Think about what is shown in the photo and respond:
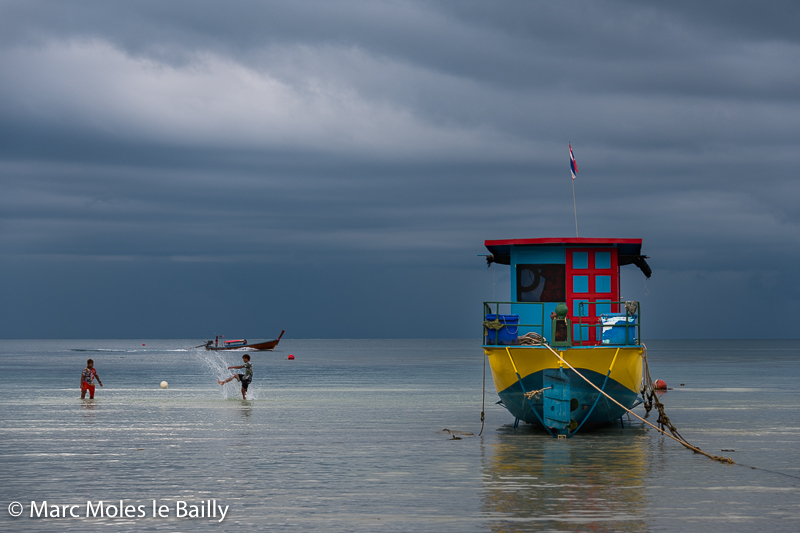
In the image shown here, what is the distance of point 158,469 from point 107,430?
8306 millimetres

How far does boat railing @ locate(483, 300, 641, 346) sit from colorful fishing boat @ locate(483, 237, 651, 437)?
26mm

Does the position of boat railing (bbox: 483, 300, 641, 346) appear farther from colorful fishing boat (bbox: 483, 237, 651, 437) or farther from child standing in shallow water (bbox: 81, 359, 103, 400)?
child standing in shallow water (bbox: 81, 359, 103, 400)

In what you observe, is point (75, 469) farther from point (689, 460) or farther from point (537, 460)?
point (689, 460)

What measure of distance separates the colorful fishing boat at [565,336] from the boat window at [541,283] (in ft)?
0.09

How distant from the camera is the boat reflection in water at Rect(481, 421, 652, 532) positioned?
12023 millimetres

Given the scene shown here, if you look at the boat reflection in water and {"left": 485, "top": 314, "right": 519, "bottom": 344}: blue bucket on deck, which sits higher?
{"left": 485, "top": 314, "right": 519, "bottom": 344}: blue bucket on deck

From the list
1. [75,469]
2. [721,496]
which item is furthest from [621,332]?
[75,469]

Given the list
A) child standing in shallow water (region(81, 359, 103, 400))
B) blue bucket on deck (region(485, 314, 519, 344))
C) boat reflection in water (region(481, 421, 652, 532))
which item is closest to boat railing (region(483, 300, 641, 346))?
blue bucket on deck (region(485, 314, 519, 344))

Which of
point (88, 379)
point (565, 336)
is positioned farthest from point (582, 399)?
point (88, 379)

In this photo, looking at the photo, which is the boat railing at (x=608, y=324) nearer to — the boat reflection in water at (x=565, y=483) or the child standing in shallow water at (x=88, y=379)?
the boat reflection in water at (x=565, y=483)

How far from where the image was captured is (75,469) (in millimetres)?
16984

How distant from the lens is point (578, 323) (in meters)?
23.1

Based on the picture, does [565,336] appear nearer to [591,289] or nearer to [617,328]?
[617,328]

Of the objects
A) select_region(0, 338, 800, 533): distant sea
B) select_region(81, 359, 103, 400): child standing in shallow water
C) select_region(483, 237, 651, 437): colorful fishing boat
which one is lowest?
select_region(0, 338, 800, 533): distant sea
